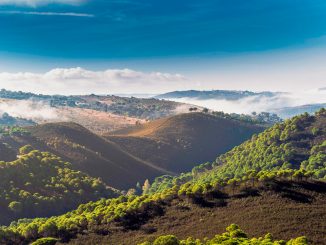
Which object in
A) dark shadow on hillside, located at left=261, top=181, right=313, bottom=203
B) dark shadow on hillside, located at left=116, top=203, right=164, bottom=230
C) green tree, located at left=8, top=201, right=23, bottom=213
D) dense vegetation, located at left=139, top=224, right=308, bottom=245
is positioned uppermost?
dark shadow on hillside, located at left=261, top=181, right=313, bottom=203

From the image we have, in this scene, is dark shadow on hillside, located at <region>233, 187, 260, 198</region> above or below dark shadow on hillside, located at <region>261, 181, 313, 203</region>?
below

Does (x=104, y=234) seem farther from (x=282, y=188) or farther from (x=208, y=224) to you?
(x=282, y=188)

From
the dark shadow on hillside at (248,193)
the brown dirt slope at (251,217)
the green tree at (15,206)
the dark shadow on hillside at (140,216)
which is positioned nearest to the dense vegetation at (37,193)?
the green tree at (15,206)

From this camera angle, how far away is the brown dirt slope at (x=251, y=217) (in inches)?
3408

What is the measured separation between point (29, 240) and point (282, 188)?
64859mm

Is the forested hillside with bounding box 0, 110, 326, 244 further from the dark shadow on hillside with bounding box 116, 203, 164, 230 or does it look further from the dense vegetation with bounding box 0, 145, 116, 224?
the dense vegetation with bounding box 0, 145, 116, 224

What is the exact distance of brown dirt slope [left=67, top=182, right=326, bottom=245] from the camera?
8656 cm

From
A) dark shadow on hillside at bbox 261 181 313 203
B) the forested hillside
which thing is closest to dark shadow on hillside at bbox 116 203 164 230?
the forested hillside

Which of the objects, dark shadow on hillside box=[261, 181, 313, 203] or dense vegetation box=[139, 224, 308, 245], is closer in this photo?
dense vegetation box=[139, 224, 308, 245]

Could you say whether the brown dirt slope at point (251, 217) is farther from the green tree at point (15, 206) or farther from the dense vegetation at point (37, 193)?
the dense vegetation at point (37, 193)

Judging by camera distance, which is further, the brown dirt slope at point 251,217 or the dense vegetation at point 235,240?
the brown dirt slope at point 251,217

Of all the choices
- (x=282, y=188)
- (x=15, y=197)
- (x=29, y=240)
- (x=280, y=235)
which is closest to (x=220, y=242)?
(x=280, y=235)

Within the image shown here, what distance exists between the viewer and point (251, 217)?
9225cm

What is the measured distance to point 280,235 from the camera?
8331 centimetres
